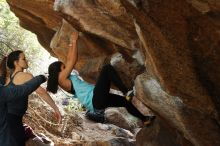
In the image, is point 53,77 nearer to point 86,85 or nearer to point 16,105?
point 86,85

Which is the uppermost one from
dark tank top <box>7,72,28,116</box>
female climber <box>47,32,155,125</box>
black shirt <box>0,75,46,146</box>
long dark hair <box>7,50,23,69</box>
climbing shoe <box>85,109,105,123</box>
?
long dark hair <box>7,50,23,69</box>

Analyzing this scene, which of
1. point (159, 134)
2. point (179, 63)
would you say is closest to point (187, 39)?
point (179, 63)

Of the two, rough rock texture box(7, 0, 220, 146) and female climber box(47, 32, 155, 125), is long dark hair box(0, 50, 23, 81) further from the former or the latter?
rough rock texture box(7, 0, 220, 146)

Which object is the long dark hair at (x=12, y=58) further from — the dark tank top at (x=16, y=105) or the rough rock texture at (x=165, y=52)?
the rough rock texture at (x=165, y=52)

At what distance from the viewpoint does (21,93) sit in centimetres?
586

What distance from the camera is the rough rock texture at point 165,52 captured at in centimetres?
513

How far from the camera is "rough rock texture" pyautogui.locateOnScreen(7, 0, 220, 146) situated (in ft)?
16.8

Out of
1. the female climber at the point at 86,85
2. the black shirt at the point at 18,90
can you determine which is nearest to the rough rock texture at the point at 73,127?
the female climber at the point at 86,85

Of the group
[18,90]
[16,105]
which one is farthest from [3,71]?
[18,90]

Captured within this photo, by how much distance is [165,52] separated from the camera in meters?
5.55

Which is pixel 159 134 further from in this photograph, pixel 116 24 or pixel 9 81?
pixel 9 81

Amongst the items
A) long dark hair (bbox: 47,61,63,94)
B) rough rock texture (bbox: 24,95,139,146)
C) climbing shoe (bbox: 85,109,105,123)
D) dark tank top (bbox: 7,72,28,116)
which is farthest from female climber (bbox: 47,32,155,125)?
climbing shoe (bbox: 85,109,105,123)

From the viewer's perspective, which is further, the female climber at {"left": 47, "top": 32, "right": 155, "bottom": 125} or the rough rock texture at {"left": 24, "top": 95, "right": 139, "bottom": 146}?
the rough rock texture at {"left": 24, "top": 95, "right": 139, "bottom": 146}

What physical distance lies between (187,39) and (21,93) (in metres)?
2.42
